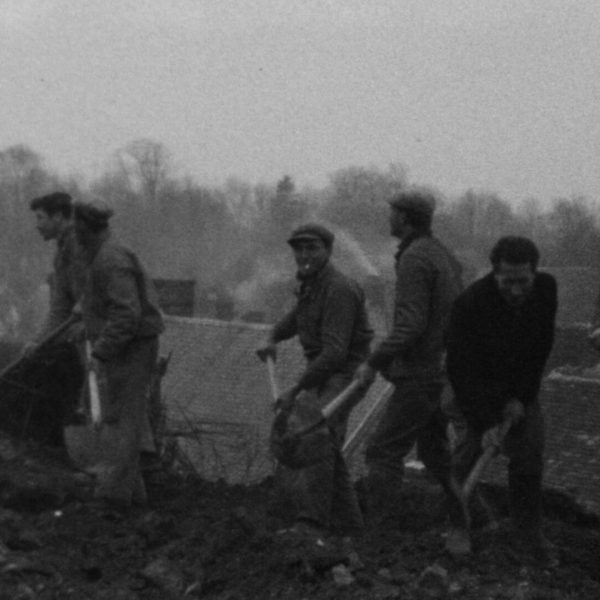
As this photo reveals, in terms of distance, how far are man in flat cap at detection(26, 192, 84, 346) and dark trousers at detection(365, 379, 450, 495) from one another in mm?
2144

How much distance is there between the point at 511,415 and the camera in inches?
247

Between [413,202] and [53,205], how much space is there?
248 cm

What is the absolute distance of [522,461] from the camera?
6.44 meters

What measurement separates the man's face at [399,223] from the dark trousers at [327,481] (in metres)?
0.85

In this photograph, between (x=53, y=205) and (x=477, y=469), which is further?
(x=53, y=205)

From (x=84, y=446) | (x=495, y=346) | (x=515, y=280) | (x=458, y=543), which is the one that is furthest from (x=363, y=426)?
(x=515, y=280)

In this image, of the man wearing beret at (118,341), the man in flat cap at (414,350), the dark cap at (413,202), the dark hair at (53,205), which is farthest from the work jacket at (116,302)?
the dark cap at (413,202)

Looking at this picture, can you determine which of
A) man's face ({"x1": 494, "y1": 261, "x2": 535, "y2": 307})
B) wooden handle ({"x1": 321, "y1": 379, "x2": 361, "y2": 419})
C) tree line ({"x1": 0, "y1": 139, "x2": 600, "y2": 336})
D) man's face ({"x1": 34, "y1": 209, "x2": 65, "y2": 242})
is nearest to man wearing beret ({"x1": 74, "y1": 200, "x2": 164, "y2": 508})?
man's face ({"x1": 34, "y1": 209, "x2": 65, "y2": 242})

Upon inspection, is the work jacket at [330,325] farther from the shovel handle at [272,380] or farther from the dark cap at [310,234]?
the shovel handle at [272,380]

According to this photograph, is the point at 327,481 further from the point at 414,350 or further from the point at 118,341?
the point at 118,341

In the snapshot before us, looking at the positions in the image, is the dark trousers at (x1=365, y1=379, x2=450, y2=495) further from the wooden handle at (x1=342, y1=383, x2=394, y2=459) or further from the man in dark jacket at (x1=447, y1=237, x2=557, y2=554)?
the wooden handle at (x1=342, y1=383, x2=394, y2=459)

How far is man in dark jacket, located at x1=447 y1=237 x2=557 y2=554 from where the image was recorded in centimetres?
612

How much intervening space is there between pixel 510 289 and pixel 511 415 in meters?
0.63

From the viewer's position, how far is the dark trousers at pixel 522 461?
6.39 m
